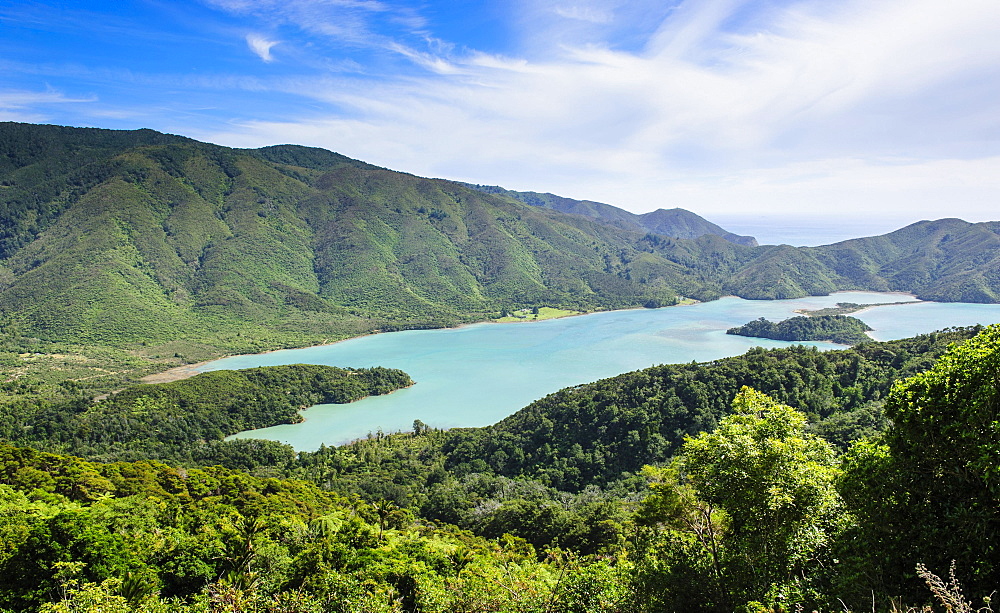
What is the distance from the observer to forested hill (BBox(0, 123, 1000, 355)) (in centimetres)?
10431

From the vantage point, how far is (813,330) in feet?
340

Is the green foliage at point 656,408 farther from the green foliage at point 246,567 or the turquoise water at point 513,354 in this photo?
the green foliage at point 246,567

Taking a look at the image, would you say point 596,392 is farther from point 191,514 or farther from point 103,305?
point 103,305

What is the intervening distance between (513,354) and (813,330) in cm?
6202

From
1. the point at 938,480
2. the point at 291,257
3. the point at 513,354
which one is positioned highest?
the point at 291,257

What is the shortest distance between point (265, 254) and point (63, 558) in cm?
13752

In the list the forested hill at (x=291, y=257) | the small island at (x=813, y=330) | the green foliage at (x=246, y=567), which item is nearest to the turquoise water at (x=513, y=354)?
the small island at (x=813, y=330)

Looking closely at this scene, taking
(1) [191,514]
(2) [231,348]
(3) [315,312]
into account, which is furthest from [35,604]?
(3) [315,312]

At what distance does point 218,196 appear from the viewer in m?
153

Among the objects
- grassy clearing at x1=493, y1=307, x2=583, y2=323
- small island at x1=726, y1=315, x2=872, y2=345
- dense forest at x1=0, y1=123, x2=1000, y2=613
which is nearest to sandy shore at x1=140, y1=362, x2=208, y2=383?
dense forest at x1=0, y1=123, x2=1000, y2=613

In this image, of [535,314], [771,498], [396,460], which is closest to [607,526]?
[771,498]

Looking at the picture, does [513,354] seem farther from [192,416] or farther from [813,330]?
[813,330]

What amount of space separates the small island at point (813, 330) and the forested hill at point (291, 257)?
4597 centimetres

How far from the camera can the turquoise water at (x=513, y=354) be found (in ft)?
209
